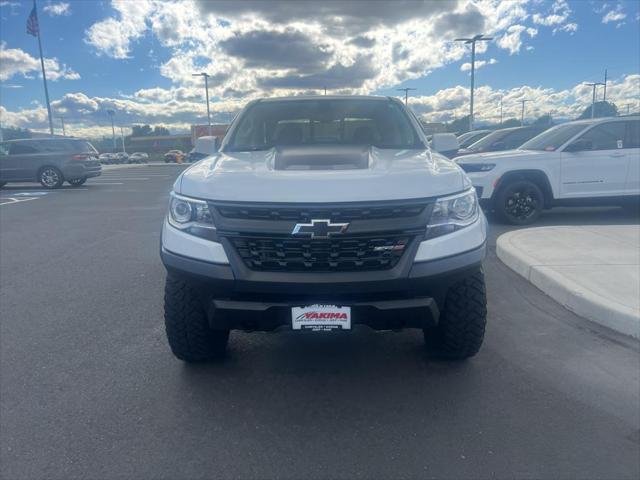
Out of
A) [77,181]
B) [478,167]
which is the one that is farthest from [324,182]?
[77,181]

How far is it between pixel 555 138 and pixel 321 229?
7432 millimetres

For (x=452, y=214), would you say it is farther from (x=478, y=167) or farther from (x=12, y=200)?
(x=12, y=200)

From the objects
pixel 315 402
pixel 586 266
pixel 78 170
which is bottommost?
pixel 315 402

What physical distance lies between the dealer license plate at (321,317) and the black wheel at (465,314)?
2.27 ft

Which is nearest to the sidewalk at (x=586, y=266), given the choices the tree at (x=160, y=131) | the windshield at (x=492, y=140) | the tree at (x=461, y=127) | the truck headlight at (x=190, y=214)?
the truck headlight at (x=190, y=214)

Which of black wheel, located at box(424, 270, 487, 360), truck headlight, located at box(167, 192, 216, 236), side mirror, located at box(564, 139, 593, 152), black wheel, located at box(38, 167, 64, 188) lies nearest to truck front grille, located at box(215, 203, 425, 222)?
truck headlight, located at box(167, 192, 216, 236)

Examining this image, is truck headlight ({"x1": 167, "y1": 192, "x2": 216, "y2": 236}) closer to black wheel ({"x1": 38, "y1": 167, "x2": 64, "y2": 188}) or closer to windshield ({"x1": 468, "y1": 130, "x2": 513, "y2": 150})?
windshield ({"x1": 468, "y1": 130, "x2": 513, "y2": 150})

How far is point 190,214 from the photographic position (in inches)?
118

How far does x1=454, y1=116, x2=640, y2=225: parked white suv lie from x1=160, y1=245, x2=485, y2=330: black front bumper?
597 cm

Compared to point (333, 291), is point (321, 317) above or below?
below

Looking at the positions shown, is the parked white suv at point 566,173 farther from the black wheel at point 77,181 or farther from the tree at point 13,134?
the tree at point 13,134

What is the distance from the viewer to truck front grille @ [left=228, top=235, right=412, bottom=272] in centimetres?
278

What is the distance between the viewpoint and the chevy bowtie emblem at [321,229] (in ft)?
9.00

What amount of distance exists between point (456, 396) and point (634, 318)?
1816 mm
